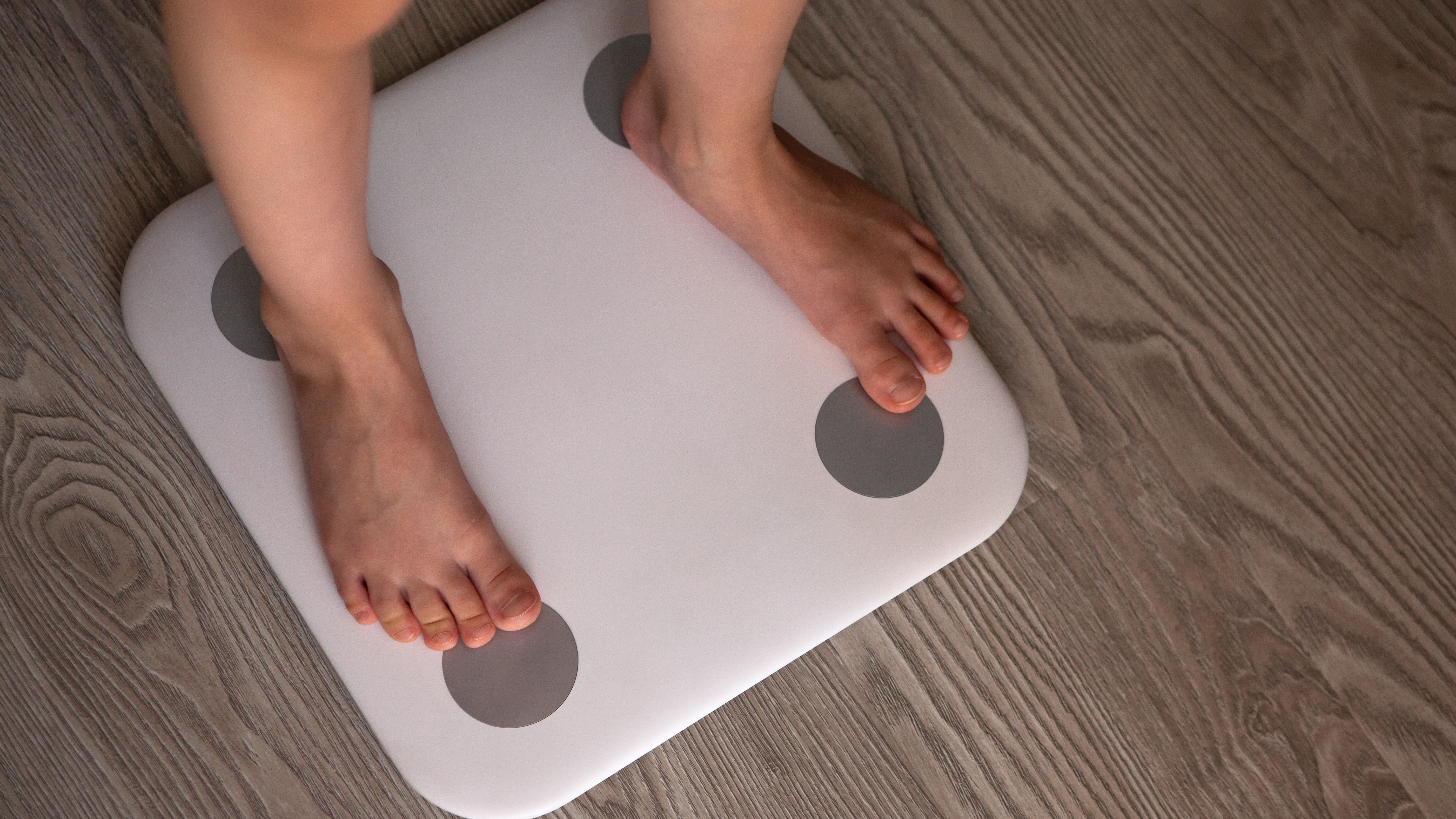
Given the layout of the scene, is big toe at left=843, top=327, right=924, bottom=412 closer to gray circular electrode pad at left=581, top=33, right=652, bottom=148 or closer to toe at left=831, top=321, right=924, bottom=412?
toe at left=831, top=321, right=924, bottom=412

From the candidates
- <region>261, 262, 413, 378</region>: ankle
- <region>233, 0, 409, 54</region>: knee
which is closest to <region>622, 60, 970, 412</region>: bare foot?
<region>261, 262, 413, 378</region>: ankle

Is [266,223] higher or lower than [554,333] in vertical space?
higher

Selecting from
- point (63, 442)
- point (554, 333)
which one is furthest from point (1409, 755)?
point (63, 442)

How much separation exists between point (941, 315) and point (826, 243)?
0.36 ft

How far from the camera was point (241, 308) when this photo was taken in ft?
2.43

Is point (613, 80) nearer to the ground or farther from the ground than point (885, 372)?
farther from the ground

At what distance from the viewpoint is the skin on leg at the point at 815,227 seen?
0.71 meters

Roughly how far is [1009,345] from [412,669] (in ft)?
1.81

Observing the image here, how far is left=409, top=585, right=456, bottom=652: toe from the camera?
696 millimetres

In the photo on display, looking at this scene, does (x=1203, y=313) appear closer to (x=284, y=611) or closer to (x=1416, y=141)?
(x=1416, y=141)

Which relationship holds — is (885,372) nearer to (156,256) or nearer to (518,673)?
(518,673)

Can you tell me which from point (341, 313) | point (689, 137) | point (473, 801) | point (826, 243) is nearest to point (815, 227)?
point (826, 243)

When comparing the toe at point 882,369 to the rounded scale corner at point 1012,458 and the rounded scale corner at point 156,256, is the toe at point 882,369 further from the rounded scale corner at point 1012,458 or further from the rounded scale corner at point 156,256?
the rounded scale corner at point 156,256

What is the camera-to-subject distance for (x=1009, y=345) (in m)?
0.82
